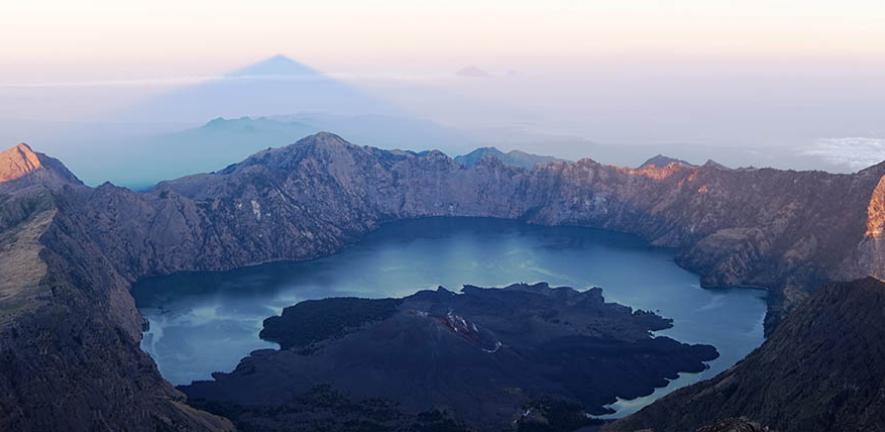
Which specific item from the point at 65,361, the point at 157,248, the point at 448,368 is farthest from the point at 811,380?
the point at 157,248

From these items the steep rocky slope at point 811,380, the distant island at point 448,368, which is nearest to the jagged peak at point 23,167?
the distant island at point 448,368

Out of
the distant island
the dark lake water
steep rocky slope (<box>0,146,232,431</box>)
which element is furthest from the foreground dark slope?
the distant island

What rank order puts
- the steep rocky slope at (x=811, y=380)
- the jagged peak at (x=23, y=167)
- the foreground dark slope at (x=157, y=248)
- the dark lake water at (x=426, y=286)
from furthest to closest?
1. the jagged peak at (x=23, y=167)
2. the dark lake water at (x=426, y=286)
3. the foreground dark slope at (x=157, y=248)
4. the steep rocky slope at (x=811, y=380)

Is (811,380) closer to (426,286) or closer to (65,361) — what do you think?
(65,361)

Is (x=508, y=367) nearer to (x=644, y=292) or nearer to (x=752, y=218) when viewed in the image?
(x=644, y=292)

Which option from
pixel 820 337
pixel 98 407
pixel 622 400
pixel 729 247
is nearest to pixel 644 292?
pixel 729 247

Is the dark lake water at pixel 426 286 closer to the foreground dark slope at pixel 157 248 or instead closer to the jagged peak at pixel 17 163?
the foreground dark slope at pixel 157 248

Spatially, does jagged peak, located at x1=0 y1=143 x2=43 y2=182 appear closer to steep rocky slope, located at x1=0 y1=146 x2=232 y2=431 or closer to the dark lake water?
the dark lake water
